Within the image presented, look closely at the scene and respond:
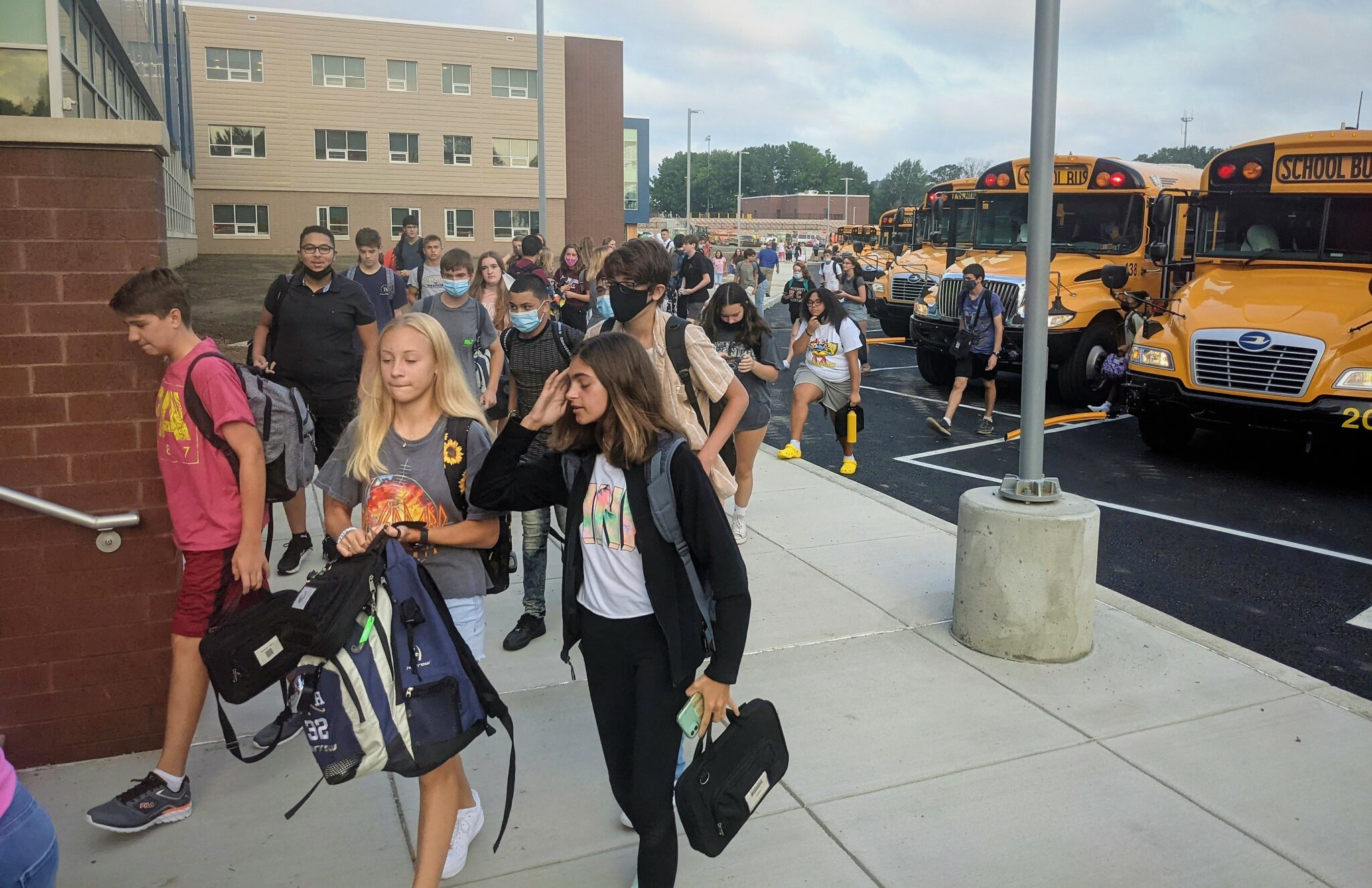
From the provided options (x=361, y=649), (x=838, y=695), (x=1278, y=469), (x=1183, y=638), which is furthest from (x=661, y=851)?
(x=1278, y=469)

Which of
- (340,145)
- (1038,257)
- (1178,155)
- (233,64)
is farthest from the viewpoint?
(1178,155)

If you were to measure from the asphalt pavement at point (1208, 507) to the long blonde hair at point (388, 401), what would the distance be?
4251mm

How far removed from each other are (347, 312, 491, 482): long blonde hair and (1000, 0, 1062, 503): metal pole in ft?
9.29

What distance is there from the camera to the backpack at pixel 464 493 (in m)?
3.02

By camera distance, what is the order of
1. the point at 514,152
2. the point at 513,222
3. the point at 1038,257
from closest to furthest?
the point at 1038,257
the point at 514,152
the point at 513,222

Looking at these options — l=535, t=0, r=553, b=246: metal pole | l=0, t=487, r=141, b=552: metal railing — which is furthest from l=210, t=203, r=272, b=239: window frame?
l=0, t=487, r=141, b=552: metal railing

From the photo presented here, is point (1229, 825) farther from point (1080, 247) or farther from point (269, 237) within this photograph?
point (269, 237)

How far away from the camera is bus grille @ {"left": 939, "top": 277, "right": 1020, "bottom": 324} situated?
13148 millimetres

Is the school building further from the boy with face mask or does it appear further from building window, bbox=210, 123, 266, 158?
the boy with face mask

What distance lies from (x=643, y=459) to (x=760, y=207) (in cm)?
15172

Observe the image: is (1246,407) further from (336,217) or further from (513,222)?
(513,222)

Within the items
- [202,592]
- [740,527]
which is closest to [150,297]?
[202,592]

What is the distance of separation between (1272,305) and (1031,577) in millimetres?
5792

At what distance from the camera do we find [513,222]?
49.0m
